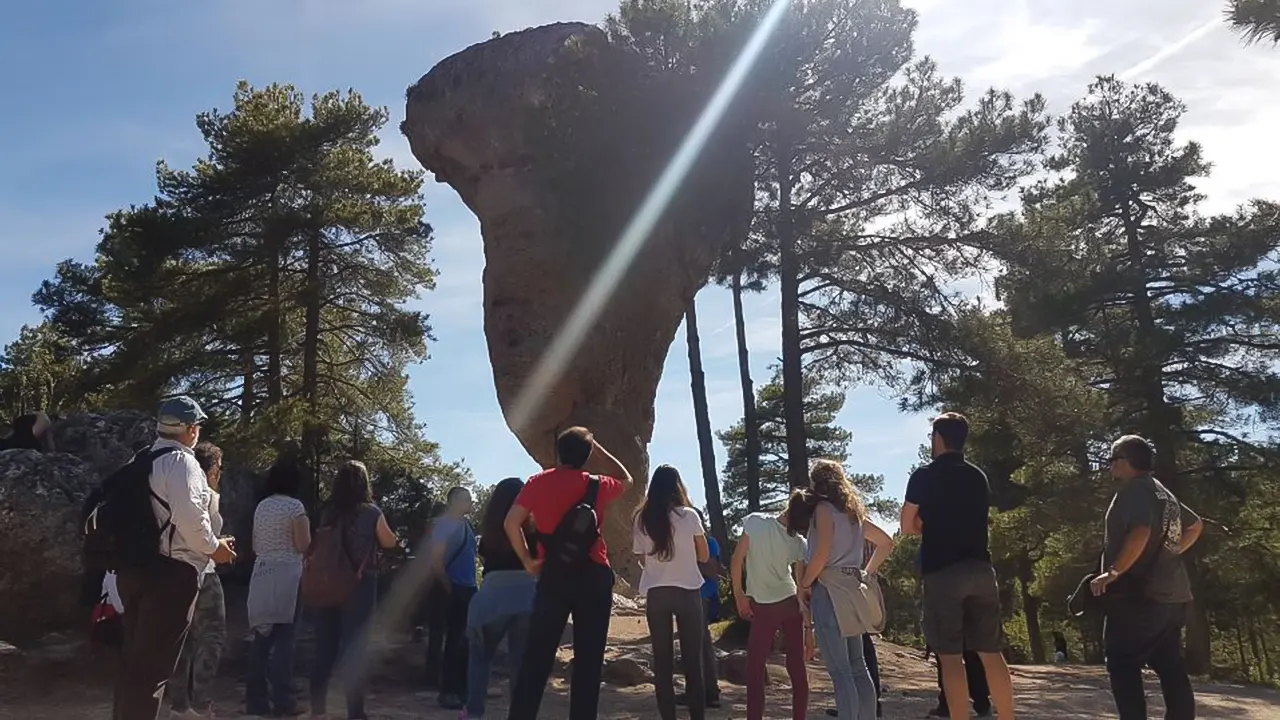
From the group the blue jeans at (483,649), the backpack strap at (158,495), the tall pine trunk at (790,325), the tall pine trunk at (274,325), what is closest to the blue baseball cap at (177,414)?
the backpack strap at (158,495)

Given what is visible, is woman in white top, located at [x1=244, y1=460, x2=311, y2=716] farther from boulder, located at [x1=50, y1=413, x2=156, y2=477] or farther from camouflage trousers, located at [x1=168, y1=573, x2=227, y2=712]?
boulder, located at [x1=50, y1=413, x2=156, y2=477]

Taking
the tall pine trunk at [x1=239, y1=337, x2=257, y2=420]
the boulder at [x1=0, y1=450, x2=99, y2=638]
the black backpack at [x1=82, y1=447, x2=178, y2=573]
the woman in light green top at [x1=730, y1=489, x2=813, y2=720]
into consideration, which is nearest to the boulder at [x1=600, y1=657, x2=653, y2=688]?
the woman in light green top at [x1=730, y1=489, x2=813, y2=720]

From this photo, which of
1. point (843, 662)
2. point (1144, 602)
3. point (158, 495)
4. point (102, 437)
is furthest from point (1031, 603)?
point (158, 495)

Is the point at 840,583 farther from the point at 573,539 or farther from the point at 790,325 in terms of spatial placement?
the point at 790,325

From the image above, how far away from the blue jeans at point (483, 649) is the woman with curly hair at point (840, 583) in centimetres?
196

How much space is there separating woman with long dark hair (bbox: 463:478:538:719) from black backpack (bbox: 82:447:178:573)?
95.5 inches

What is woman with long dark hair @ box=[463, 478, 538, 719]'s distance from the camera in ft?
21.4

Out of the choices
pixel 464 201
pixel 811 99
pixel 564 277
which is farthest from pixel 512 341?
pixel 811 99

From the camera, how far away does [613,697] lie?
9383 millimetres

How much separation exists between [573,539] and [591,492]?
31cm

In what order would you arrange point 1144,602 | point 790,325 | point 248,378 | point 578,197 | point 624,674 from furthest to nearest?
point 248,378
point 790,325
point 578,197
point 624,674
point 1144,602

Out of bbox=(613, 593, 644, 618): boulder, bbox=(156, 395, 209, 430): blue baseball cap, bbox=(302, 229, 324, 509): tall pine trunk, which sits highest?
bbox=(302, 229, 324, 509): tall pine trunk

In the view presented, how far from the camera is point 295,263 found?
1809 cm

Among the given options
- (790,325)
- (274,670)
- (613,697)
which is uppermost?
(790,325)
